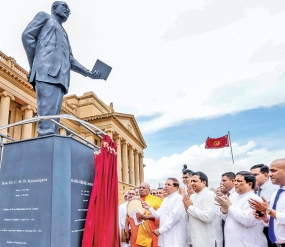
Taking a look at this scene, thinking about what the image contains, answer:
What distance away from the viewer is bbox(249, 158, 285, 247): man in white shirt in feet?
10.8

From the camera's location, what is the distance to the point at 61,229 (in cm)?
270

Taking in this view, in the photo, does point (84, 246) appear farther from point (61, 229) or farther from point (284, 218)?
point (284, 218)

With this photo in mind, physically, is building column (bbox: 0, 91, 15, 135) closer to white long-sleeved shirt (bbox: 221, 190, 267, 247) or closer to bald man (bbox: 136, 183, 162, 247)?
bald man (bbox: 136, 183, 162, 247)

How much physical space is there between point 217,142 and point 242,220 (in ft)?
48.6

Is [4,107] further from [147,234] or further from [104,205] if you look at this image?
[104,205]

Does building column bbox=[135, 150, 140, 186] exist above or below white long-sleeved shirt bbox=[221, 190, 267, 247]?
above

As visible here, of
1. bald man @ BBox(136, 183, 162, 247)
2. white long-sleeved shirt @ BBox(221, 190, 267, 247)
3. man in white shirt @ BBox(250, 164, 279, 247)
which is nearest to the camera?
white long-sleeved shirt @ BBox(221, 190, 267, 247)

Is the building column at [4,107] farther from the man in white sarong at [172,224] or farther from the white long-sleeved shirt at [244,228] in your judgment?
the white long-sleeved shirt at [244,228]

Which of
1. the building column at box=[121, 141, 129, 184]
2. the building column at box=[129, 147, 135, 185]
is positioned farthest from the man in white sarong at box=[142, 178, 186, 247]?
the building column at box=[129, 147, 135, 185]

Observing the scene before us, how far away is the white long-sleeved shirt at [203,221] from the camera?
14.9ft

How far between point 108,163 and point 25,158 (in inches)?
37.8

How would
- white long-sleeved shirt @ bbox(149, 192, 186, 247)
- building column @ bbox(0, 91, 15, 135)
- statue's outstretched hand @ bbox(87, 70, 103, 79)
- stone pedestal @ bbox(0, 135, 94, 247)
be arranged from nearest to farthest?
stone pedestal @ bbox(0, 135, 94, 247)
statue's outstretched hand @ bbox(87, 70, 103, 79)
white long-sleeved shirt @ bbox(149, 192, 186, 247)
building column @ bbox(0, 91, 15, 135)

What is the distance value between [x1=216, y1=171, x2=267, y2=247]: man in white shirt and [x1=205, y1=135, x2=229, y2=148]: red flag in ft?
46.3

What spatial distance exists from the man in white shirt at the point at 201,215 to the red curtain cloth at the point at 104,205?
1859 mm
